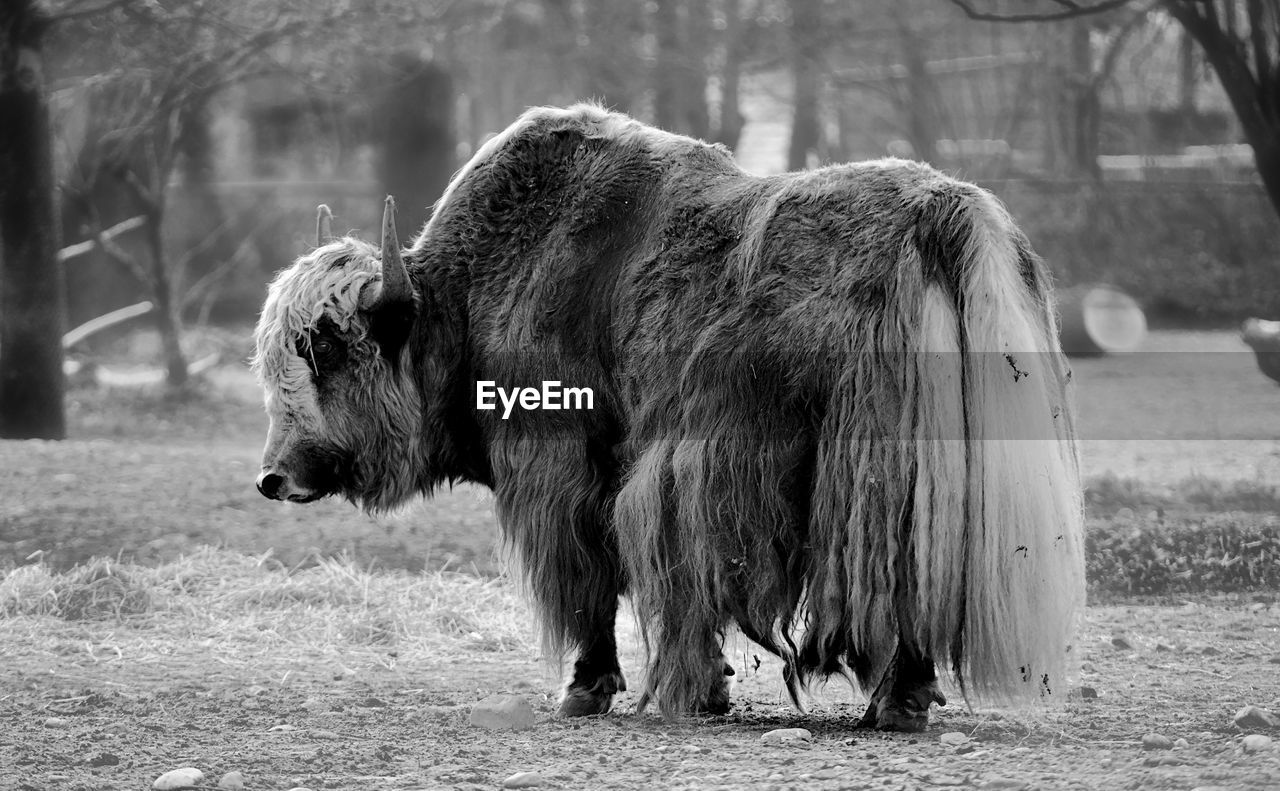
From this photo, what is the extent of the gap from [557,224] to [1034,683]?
6.71 feet

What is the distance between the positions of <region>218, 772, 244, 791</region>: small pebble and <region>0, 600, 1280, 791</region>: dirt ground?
45 mm

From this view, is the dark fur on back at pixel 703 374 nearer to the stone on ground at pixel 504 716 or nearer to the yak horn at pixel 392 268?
the yak horn at pixel 392 268

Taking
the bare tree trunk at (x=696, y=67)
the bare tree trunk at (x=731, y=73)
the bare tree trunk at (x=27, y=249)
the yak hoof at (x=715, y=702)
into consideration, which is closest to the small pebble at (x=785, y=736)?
the yak hoof at (x=715, y=702)

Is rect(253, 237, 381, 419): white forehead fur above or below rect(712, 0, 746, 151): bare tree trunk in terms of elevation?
below

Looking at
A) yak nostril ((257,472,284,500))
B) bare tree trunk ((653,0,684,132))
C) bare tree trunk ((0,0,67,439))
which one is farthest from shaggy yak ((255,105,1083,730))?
bare tree trunk ((653,0,684,132))

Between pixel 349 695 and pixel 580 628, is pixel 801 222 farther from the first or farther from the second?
pixel 349 695

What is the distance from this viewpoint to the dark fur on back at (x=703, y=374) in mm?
4242

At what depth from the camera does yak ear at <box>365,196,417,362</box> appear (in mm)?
4887

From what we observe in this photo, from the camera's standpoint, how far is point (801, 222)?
4.57 meters

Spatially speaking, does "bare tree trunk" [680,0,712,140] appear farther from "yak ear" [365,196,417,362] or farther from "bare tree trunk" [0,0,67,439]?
"yak ear" [365,196,417,362]

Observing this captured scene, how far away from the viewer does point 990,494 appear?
4.13 m

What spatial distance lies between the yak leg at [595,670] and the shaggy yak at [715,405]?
0.01 m

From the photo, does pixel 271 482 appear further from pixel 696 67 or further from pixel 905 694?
pixel 696 67

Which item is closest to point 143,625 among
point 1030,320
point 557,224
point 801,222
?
point 557,224
